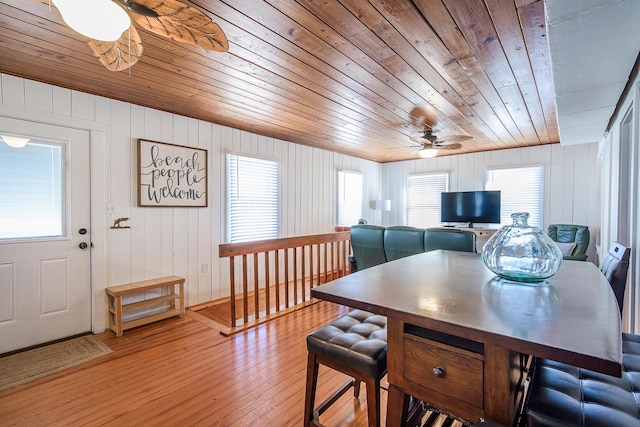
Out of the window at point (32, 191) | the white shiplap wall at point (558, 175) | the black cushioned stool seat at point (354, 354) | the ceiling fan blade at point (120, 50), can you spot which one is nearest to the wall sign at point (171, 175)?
the window at point (32, 191)

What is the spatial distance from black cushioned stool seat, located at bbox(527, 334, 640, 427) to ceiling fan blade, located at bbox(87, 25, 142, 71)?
2.36 meters

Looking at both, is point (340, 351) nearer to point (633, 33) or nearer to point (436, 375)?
point (436, 375)

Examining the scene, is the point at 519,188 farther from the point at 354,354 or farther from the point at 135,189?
the point at 135,189

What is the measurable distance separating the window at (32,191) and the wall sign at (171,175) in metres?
0.69

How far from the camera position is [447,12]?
5.36 feet

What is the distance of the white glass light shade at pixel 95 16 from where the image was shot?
46.8 inches

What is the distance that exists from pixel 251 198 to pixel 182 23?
302 cm

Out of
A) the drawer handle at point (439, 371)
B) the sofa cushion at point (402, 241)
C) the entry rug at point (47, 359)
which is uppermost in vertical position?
the sofa cushion at point (402, 241)

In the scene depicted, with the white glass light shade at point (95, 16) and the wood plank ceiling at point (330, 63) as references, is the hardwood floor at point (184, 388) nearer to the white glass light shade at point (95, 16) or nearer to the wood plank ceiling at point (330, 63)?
the white glass light shade at point (95, 16)

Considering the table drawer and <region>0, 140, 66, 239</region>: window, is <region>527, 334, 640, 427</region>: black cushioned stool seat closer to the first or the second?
the table drawer

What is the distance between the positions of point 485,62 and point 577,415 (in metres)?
2.25

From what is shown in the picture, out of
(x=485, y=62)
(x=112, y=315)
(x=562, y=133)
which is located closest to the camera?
(x=485, y=62)

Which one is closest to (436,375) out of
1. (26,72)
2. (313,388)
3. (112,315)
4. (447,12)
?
(313,388)

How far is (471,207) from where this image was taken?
217 inches
